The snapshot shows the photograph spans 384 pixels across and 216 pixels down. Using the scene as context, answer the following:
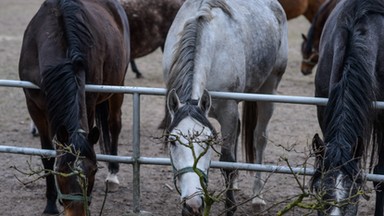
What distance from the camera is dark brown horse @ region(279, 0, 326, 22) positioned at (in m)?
11.7

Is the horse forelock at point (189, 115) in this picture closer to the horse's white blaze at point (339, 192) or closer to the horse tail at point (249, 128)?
the horse's white blaze at point (339, 192)

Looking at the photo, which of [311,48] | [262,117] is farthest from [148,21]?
[311,48]

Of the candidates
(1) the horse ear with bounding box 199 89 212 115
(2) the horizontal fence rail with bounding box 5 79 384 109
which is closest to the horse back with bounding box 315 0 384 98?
A: (2) the horizontal fence rail with bounding box 5 79 384 109

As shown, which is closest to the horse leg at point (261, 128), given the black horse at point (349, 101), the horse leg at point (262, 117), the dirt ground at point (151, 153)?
the horse leg at point (262, 117)

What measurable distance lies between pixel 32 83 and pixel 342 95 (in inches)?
82.1

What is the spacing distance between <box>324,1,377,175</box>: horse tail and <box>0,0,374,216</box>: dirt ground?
8.5 inches

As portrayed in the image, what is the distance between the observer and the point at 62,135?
180 inches

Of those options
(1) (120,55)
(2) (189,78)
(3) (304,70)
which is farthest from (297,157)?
(3) (304,70)

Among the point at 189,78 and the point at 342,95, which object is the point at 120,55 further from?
the point at 342,95

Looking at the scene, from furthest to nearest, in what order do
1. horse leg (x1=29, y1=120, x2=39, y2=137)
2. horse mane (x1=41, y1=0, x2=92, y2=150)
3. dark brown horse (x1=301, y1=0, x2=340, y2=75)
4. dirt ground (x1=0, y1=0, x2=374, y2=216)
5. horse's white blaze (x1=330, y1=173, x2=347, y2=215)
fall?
dark brown horse (x1=301, y1=0, x2=340, y2=75) < horse leg (x1=29, y1=120, x2=39, y2=137) < dirt ground (x1=0, y1=0, x2=374, y2=216) < horse mane (x1=41, y1=0, x2=92, y2=150) < horse's white blaze (x1=330, y1=173, x2=347, y2=215)

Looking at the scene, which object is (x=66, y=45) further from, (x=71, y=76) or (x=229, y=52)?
(x=229, y=52)

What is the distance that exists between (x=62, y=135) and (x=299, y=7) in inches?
314

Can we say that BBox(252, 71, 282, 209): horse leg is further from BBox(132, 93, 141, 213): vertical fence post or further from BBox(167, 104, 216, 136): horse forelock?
BBox(167, 104, 216, 136): horse forelock

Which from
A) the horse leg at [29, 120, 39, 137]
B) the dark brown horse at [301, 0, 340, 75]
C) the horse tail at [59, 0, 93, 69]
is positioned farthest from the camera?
the dark brown horse at [301, 0, 340, 75]
